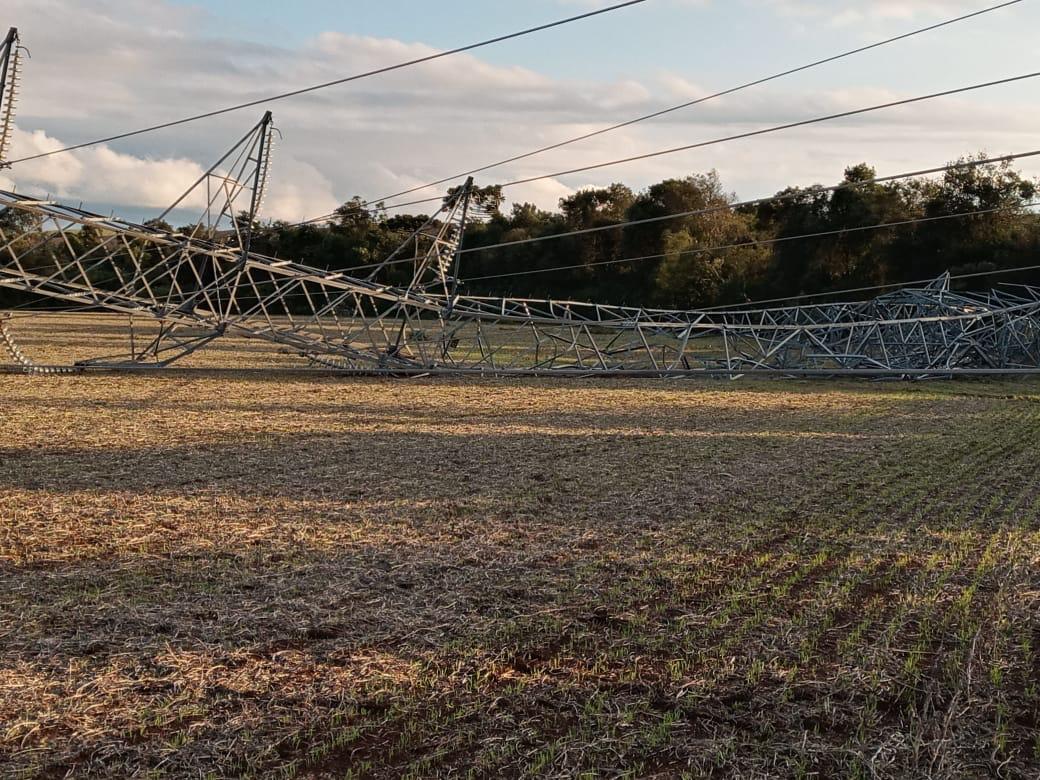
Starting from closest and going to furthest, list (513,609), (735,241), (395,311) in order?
(513,609), (395,311), (735,241)

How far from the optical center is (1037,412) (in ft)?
50.2

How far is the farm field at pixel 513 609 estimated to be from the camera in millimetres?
3783

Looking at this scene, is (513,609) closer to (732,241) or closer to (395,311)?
(395,311)

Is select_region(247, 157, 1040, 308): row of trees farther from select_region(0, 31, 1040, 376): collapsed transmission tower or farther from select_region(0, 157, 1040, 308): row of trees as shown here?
select_region(0, 31, 1040, 376): collapsed transmission tower

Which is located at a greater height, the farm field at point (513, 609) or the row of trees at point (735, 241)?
the row of trees at point (735, 241)

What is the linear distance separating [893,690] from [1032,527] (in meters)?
3.88

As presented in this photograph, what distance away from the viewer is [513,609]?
5.33 m

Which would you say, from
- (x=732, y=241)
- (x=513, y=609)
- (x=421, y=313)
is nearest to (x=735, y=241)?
(x=732, y=241)

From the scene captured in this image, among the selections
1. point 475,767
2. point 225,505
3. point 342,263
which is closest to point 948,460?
point 225,505

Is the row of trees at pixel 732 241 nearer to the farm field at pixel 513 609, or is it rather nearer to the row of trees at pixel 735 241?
the row of trees at pixel 735 241

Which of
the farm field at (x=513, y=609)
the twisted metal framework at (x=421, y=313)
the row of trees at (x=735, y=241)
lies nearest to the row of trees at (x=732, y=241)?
the row of trees at (x=735, y=241)

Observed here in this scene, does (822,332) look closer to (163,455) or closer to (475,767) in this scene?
(163,455)

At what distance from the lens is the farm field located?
12.4 feet

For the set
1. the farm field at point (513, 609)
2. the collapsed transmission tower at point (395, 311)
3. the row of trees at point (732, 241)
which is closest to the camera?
the farm field at point (513, 609)
